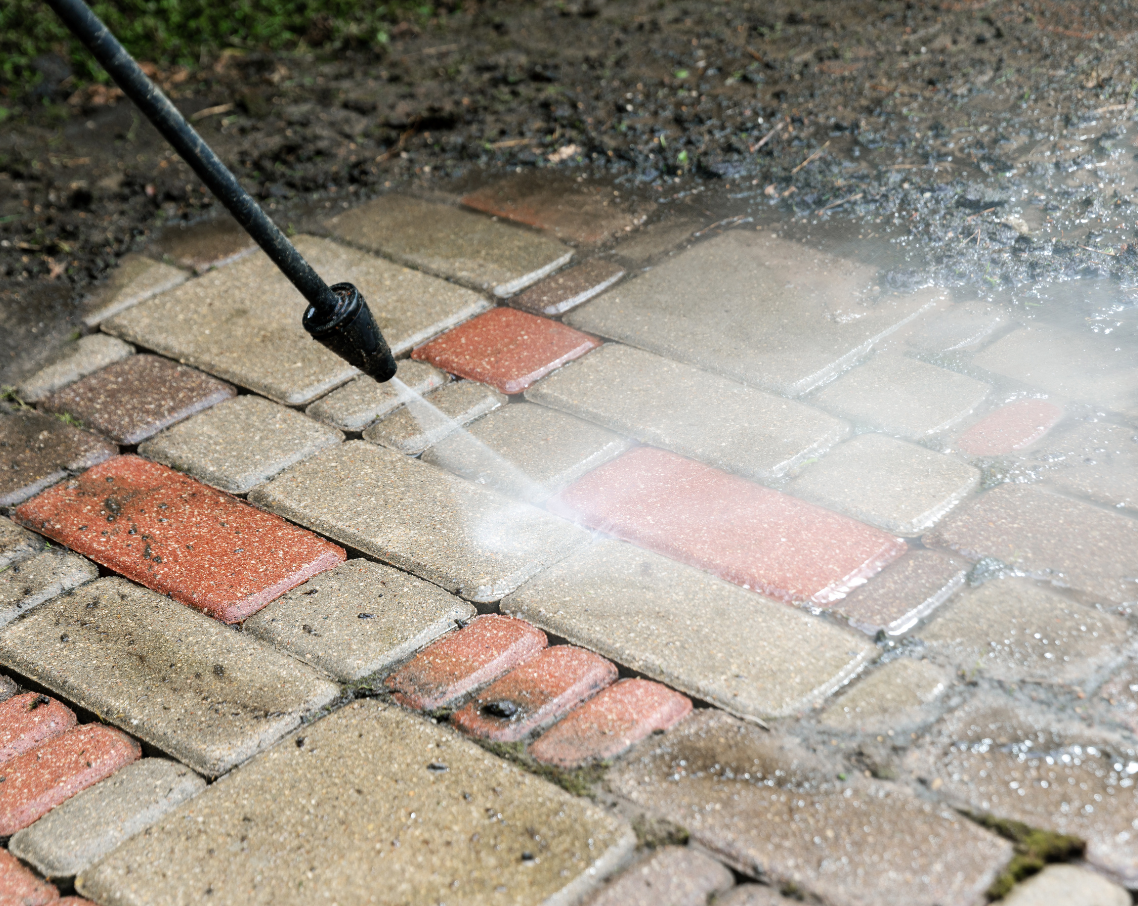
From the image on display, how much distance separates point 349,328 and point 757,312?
103 centimetres

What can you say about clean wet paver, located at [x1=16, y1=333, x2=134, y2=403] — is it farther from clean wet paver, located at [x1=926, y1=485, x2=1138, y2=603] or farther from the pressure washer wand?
clean wet paver, located at [x1=926, y1=485, x2=1138, y2=603]

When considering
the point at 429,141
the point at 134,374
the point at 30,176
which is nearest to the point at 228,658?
the point at 134,374

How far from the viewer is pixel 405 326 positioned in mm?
2654

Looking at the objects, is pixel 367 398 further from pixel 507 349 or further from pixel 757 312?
pixel 757 312

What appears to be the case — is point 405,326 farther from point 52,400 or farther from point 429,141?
point 429,141

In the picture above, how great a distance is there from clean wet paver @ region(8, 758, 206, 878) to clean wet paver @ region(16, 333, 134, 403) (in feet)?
4.13

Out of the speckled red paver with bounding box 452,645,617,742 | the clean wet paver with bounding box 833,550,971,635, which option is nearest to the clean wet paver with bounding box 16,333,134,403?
the speckled red paver with bounding box 452,645,617,742

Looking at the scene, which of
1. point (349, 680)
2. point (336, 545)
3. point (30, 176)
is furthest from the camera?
point (30, 176)

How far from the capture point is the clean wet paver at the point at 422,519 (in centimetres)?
196

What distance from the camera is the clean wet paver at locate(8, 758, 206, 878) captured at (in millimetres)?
1529

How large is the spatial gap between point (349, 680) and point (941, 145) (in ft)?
7.70

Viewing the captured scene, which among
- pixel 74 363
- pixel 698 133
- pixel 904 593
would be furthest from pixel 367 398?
pixel 698 133

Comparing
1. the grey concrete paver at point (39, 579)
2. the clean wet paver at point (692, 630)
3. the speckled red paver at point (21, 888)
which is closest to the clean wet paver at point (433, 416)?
the clean wet paver at point (692, 630)

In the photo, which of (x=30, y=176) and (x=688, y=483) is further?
(x=30, y=176)
